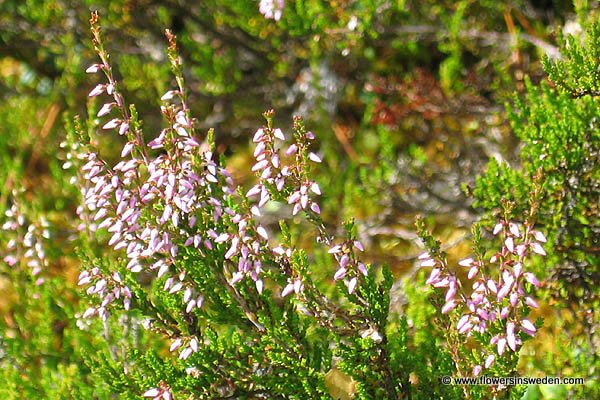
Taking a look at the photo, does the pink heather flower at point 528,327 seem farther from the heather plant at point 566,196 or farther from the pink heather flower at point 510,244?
the heather plant at point 566,196

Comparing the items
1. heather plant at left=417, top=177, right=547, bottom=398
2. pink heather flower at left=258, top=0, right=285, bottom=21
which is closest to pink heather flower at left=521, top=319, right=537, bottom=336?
heather plant at left=417, top=177, right=547, bottom=398

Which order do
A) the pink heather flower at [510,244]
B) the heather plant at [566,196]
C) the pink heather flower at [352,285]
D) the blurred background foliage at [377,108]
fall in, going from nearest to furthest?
1. the pink heather flower at [510,244]
2. the pink heather flower at [352,285]
3. the heather plant at [566,196]
4. the blurred background foliage at [377,108]

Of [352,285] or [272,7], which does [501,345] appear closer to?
[352,285]

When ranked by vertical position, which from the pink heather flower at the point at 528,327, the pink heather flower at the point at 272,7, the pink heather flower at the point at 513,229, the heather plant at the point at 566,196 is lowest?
the pink heather flower at the point at 528,327

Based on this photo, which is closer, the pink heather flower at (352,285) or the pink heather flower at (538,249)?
the pink heather flower at (538,249)

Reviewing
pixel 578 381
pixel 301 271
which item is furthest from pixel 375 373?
pixel 578 381

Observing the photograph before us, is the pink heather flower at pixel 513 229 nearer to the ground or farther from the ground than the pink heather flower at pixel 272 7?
nearer to the ground

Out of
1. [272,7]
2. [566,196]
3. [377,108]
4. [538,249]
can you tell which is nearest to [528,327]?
[538,249]

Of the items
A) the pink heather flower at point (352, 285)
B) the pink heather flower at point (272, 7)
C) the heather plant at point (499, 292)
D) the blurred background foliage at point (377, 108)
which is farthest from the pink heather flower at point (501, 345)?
the pink heather flower at point (272, 7)

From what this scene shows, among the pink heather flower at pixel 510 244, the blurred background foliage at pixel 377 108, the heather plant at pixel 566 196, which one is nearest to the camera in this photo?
the pink heather flower at pixel 510 244

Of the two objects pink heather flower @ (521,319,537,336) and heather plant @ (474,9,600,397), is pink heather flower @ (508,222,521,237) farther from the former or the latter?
heather plant @ (474,9,600,397)
